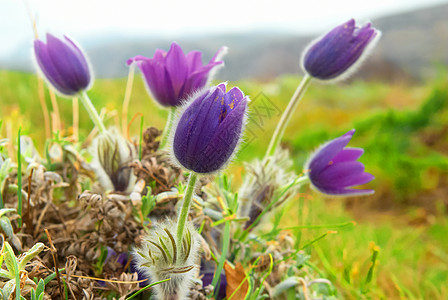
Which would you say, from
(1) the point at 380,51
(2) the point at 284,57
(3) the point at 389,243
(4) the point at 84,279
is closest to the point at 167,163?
(4) the point at 84,279

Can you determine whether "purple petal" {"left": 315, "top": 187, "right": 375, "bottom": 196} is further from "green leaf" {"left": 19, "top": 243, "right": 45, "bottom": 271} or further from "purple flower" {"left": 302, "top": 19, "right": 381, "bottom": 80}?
"green leaf" {"left": 19, "top": 243, "right": 45, "bottom": 271}

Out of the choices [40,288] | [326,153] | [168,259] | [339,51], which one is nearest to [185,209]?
[168,259]

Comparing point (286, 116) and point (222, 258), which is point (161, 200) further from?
point (286, 116)

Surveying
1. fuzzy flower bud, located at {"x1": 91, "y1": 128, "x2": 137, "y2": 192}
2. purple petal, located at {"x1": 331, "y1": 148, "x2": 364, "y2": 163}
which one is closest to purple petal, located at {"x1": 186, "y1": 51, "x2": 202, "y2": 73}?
fuzzy flower bud, located at {"x1": 91, "y1": 128, "x2": 137, "y2": 192}

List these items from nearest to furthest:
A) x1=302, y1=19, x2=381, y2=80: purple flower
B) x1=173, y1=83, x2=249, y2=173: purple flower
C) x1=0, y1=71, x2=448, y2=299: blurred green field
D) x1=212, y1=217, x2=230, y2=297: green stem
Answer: x1=173, y1=83, x2=249, y2=173: purple flower
x1=212, y1=217, x2=230, y2=297: green stem
x1=302, y1=19, x2=381, y2=80: purple flower
x1=0, y1=71, x2=448, y2=299: blurred green field

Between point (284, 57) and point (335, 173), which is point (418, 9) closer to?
point (284, 57)

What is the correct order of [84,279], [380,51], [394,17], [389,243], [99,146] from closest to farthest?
[84,279] < [99,146] < [389,243] < [380,51] < [394,17]

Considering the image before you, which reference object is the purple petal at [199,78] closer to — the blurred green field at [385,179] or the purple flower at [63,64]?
the purple flower at [63,64]
